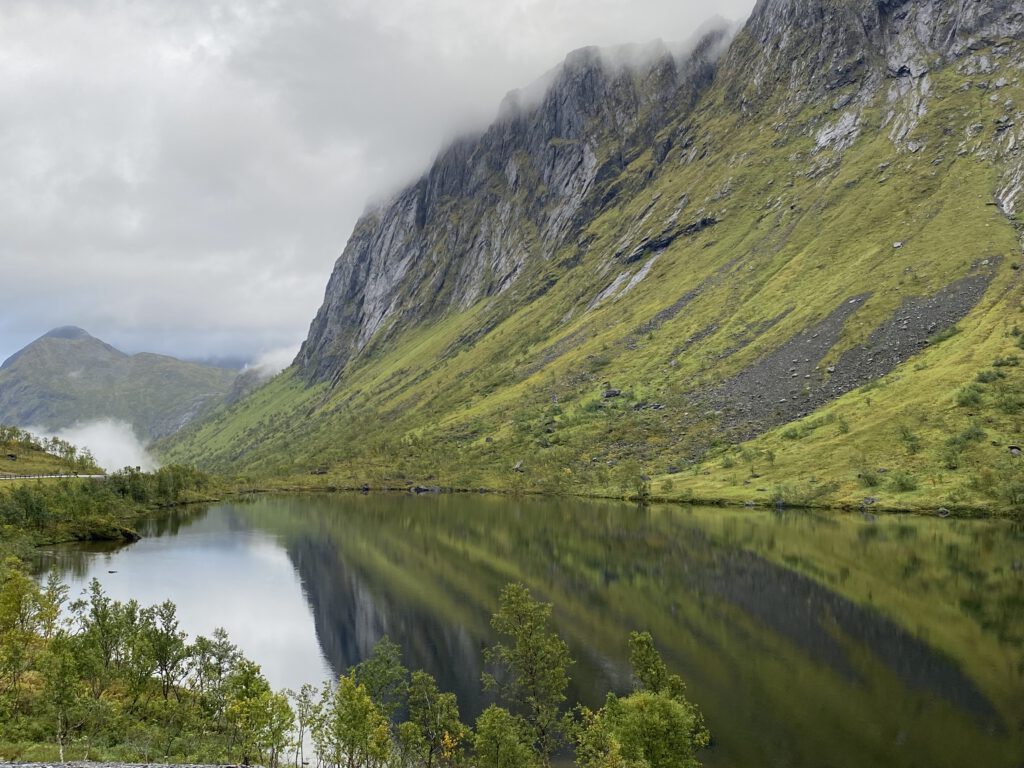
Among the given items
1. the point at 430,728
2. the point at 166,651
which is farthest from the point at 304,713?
the point at 166,651

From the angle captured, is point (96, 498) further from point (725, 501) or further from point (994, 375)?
point (994, 375)

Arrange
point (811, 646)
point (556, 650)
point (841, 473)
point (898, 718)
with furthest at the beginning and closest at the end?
point (841, 473) → point (811, 646) → point (898, 718) → point (556, 650)

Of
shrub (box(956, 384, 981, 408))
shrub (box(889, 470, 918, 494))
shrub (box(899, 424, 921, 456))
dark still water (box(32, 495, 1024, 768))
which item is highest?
shrub (box(956, 384, 981, 408))

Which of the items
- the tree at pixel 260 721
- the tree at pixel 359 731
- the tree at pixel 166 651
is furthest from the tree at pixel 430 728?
the tree at pixel 166 651

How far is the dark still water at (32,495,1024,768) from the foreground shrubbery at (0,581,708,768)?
7.63 metres

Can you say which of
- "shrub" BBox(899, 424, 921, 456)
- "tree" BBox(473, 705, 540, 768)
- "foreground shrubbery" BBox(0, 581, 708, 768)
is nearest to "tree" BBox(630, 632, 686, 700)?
"foreground shrubbery" BBox(0, 581, 708, 768)

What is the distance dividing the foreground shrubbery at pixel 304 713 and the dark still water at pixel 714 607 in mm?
7634

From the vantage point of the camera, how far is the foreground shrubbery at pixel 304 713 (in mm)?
32344

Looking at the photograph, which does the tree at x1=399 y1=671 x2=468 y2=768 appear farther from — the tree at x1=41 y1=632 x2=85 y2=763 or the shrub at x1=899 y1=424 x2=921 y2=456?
the shrub at x1=899 y1=424 x2=921 y2=456

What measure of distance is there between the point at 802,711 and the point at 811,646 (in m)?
15.6

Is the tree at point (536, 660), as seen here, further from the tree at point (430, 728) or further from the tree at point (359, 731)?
the tree at point (359, 731)

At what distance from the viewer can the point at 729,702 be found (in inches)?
1816

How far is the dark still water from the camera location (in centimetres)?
4303

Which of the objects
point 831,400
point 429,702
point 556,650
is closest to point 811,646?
point 556,650
